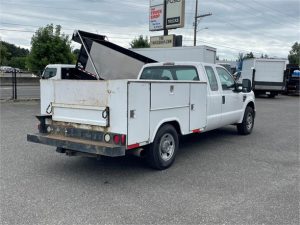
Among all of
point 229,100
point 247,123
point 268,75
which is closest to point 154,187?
point 229,100

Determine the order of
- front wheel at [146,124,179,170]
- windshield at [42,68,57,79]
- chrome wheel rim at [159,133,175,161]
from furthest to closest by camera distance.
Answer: windshield at [42,68,57,79] → chrome wheel rim at [159,133,175,161] → front wheel at [146,124,179,170]

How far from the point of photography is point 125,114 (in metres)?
4.50

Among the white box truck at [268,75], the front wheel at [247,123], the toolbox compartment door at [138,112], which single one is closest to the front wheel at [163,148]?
the toolbox compartment door at [138,112]

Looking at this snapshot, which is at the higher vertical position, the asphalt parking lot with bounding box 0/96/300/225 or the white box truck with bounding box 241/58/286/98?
the white box truck with bounding box 241/58/286/98

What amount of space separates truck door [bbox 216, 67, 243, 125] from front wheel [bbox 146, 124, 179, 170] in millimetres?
2162

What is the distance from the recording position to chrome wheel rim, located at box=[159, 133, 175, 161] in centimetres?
545

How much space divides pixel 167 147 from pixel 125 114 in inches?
56.7

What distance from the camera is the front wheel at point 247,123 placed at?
873 cm

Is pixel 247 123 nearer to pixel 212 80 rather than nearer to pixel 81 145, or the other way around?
pixel 212 80

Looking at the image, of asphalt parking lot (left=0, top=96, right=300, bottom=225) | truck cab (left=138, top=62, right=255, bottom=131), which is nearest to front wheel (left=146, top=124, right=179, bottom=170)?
asphalt parking lot (left=0, top=96, right=300, bottom=225)

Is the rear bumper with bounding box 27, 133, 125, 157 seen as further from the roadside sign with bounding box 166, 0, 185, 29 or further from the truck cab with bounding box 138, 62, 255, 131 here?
the roadside sign with bounding box 166, 0, 185, 29

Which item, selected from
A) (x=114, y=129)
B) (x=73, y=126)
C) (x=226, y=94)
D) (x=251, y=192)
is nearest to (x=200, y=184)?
(x=251, y=192)

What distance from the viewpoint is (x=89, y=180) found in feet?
16.5

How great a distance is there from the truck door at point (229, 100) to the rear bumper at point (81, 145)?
3622 millimetres
